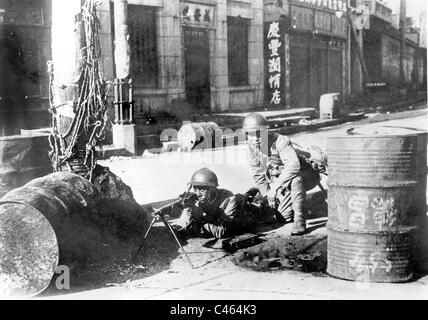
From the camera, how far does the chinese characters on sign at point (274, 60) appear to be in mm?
22766

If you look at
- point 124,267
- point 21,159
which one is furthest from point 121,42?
point 124,267

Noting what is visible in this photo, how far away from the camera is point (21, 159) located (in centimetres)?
630

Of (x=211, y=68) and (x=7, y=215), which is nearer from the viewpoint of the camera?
(x=7, y=215)

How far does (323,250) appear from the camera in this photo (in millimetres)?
5781

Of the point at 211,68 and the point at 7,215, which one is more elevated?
the point at 211,68

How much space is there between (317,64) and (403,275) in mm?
24058

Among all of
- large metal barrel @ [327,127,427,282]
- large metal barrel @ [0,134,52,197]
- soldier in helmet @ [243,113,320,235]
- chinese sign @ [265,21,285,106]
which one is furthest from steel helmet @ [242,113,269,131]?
chinese sign @ [265,21,285,106]

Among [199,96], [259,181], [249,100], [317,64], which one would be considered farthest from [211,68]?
[259,181]

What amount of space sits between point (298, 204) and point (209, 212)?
1112 millimetres

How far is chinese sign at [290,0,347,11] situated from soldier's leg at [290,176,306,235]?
20.0 meters

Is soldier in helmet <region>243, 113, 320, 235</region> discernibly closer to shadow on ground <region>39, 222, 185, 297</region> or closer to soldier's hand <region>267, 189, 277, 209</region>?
soldier's hand <region>267, 189, 277, 209</region>

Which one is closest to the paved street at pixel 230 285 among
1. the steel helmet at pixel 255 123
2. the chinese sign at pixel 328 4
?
the steel helmet at pixel 255 123
